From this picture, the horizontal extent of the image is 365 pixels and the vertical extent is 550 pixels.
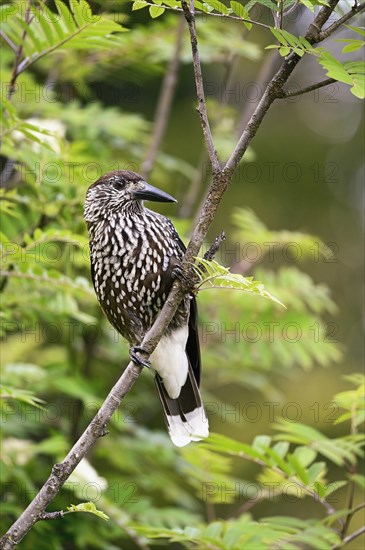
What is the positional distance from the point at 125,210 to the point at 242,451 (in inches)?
49.5

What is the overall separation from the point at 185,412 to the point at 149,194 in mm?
1121

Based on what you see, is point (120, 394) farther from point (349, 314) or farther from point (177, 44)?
point (349, 314)

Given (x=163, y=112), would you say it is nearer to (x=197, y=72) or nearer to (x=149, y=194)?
(x=149, y=194)

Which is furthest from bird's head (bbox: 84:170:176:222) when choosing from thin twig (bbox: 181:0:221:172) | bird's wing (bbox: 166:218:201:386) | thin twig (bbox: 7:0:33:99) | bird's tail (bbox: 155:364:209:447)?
thin twig (bbox: 181:0:221:172)

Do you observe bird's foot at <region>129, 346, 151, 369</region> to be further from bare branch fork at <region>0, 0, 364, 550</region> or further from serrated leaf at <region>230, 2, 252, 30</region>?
serrated leaf at <region>230, 2, 252, 30</region>

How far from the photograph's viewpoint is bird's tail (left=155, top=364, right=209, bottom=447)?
13.3 ft

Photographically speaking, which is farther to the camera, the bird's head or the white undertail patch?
the white undertail patch

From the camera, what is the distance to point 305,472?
3.24 m

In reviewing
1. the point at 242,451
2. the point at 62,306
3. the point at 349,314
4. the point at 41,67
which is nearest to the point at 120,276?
the point at 62,306

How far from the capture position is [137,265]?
371 centimetres

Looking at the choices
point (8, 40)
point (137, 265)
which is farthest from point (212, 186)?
point (8, 40)

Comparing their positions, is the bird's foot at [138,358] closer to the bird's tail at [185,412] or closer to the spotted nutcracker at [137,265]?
the spotted nutcracker at [137,265]

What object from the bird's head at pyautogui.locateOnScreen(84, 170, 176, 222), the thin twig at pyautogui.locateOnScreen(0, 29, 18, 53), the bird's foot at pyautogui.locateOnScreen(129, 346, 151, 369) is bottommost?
the bird's foot at pyautogui.locateOnScreen(129, 346, 151, 369)

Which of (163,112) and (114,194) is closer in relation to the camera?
(114,194)
